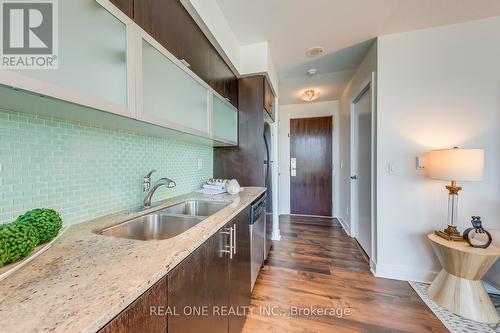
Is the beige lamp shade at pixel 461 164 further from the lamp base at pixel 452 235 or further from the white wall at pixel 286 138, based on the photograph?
the white wall at pixel 286 138

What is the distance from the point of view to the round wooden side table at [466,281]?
4.60 ft

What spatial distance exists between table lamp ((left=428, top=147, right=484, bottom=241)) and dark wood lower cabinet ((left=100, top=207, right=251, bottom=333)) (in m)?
1.67

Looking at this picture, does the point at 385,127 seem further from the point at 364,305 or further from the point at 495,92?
the point at 364,305

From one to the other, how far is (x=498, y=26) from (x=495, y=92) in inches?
23.4

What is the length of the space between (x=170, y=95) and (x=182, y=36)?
432 millimetres

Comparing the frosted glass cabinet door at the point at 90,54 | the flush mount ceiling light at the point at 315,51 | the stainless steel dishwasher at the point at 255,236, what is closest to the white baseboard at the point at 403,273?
the stainless steel dishwasher at the point at 255,236

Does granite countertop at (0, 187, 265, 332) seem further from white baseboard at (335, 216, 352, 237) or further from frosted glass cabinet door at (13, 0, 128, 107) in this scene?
white baseboard at (335, 216, 352, 237)

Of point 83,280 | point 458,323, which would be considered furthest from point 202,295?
point 458,323

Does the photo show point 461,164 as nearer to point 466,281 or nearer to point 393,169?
point 393,169

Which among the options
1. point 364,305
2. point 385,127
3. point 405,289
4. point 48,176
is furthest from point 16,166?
point 405,289

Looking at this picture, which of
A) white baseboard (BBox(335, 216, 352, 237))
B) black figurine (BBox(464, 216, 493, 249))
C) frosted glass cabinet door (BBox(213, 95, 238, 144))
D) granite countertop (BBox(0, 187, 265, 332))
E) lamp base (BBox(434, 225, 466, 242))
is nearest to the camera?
granite countertop (BBox(0, 187, 265, 332))

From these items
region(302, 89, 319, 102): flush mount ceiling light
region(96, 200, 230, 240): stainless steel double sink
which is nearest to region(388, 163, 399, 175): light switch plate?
region(96, 200, 230, 240): stainless steel double sink

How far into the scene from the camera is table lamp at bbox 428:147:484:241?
4.92 feet

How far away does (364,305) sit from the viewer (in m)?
1.58
